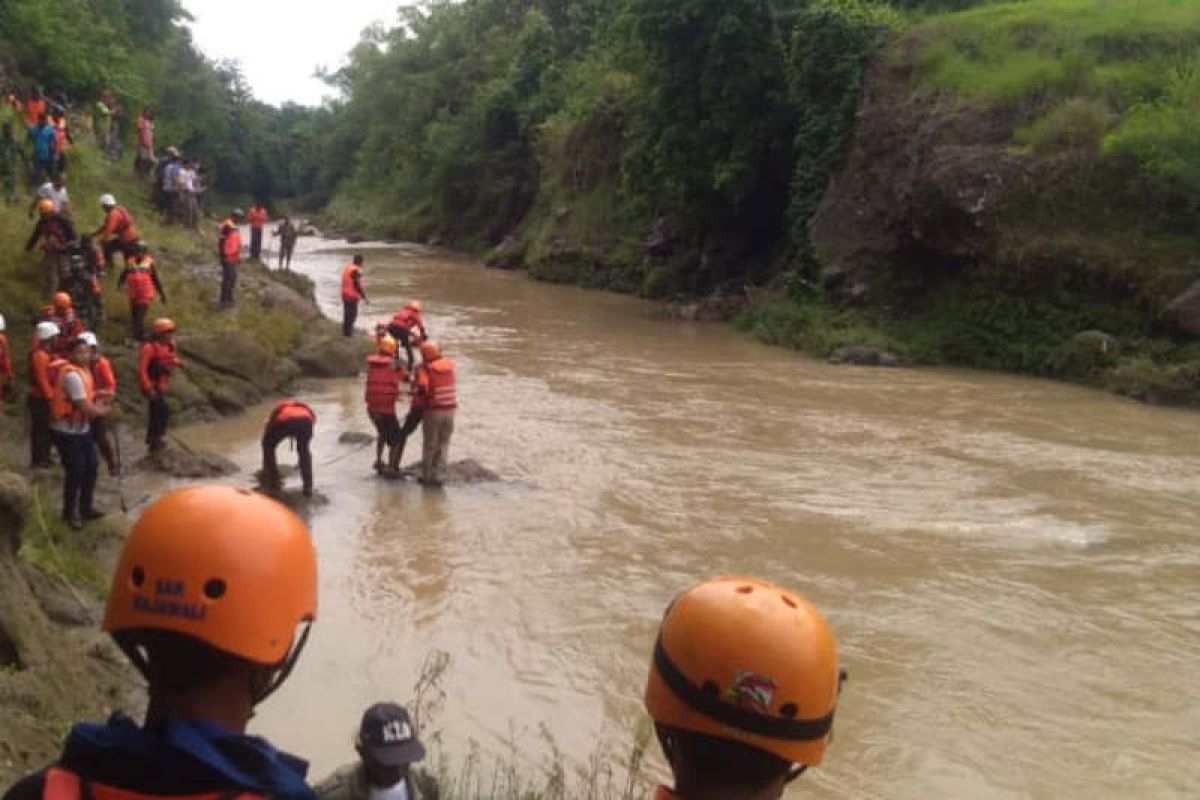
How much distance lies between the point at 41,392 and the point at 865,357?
15619 mm

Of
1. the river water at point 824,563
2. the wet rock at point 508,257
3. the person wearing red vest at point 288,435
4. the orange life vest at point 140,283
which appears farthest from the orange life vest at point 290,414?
the wet rock at point 508,257

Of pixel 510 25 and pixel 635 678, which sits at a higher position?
pixel 510 25

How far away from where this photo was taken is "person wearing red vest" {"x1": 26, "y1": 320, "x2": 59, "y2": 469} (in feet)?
34.6

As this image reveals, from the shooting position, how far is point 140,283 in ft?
51.9

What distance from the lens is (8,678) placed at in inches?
238

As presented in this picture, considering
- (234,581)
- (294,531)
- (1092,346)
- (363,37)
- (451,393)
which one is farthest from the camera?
(363,37)

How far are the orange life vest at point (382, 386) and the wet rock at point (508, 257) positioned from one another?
29.6 meters

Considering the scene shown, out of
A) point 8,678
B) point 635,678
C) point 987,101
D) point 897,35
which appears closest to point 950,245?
point 987,101

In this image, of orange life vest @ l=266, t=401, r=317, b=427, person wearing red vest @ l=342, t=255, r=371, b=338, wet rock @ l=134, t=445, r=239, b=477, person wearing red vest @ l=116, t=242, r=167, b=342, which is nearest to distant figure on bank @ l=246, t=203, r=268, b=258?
person wearing red vest @ l=342, t=255, r=371, b=338

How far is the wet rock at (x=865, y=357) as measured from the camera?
76.1 ft

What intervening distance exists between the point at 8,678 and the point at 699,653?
4.85 meters

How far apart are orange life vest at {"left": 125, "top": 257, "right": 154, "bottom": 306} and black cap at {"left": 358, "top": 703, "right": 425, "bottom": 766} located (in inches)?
498

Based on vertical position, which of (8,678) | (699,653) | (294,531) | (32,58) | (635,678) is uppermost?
(32,58)

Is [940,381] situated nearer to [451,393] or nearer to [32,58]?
[451,393]
